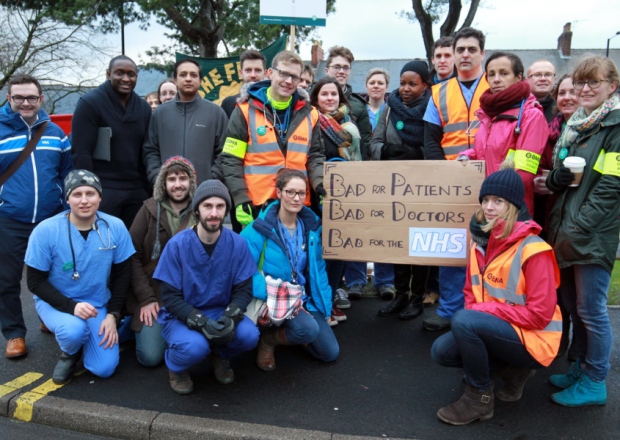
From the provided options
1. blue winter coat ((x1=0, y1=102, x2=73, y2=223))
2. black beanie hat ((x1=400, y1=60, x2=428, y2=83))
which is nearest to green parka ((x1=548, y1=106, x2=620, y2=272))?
black beanie hat ((x1=400, y1=60, x2=428, y2=83))

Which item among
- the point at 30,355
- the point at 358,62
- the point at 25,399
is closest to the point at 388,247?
the point at 25,399

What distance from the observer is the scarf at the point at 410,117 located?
14.4 feet

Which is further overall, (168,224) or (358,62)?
(358,62)

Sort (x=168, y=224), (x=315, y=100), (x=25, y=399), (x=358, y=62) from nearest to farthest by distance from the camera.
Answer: (x=25, y=399), (x=168, y=224), (x=315, y=100), (x=358, y=62)

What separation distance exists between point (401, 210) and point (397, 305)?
4.52 ft

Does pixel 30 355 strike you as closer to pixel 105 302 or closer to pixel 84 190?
pixel 105 302

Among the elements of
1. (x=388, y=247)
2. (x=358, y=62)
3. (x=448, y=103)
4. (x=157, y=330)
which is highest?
(x=358, y=62)

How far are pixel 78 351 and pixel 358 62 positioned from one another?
29.1m

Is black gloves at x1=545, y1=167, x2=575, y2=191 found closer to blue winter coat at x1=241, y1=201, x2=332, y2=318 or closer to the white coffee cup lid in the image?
the white coffee cup lid

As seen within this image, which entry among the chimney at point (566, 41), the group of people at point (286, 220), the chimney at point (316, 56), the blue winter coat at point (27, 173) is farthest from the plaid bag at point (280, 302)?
the chimney at point (566, 41)

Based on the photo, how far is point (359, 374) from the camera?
3.69m

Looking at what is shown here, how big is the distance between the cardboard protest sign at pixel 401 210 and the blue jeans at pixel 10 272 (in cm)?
240

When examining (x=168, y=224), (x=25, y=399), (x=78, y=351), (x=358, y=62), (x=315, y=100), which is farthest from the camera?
(x=358, y=62)

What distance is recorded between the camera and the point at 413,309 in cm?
473
